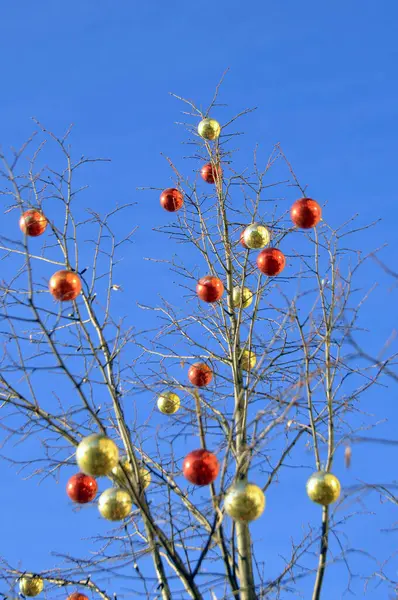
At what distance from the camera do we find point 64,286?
5211 millimetres

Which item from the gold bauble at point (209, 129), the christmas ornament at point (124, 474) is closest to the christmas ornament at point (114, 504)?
the christmas ornament at point (124, 474)

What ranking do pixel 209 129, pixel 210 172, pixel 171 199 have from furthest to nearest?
pixel 210 172
pixel 209 129
pixel 171 199

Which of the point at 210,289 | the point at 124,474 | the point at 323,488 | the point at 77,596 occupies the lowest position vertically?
the point at 77,596

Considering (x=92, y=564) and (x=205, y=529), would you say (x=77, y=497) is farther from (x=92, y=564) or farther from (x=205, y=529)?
(x=205, y=529)

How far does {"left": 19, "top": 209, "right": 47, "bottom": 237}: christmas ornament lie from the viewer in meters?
5.85

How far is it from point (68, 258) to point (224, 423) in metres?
1.60

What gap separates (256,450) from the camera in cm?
557

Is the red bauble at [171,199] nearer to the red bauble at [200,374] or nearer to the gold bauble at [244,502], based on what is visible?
the red bauble at [200,374]

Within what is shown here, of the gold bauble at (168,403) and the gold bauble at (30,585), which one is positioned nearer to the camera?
the gold bauble at (30,585)

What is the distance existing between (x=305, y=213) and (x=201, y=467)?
240cm

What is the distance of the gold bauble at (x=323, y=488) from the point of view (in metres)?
5.02

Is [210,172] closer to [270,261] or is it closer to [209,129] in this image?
[209,129]

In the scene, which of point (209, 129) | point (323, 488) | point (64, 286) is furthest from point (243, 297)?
point (323, 488)

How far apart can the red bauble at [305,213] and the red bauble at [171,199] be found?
1.40m
